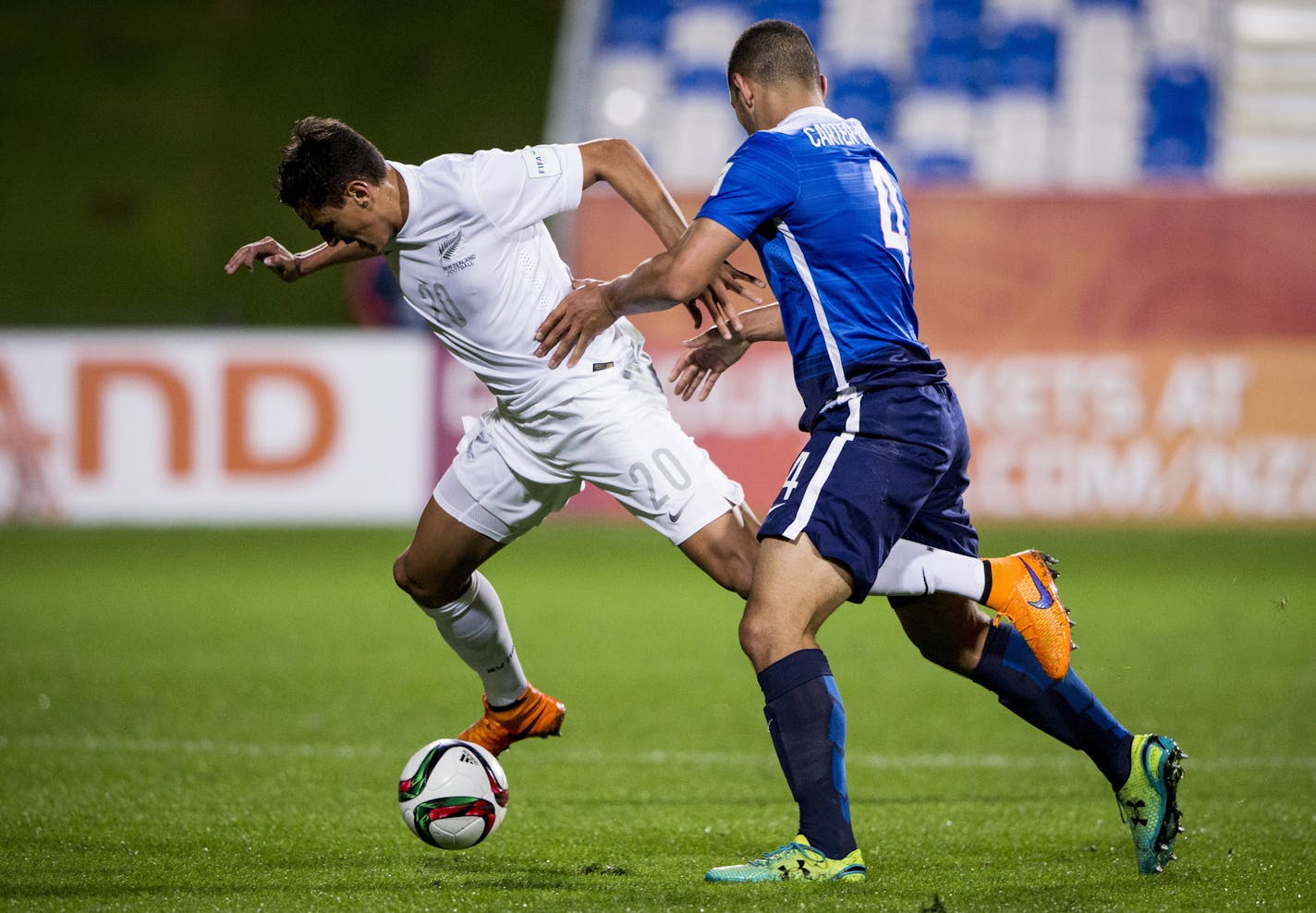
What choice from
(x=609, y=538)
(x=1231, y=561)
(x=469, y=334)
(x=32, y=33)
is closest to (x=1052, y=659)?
(x=469, y=334)

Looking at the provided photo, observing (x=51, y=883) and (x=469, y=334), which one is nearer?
(x=51, y=883)

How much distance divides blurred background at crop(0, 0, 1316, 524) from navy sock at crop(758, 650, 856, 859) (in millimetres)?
9775

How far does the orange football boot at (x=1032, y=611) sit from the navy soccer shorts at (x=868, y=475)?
12.7 inches

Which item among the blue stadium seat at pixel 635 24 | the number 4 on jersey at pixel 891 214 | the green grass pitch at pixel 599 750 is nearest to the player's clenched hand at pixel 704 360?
the number 4 on jersey at pixel 891 214

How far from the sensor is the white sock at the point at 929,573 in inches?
171

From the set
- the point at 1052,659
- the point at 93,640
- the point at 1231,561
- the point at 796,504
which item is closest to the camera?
the point at 796,504

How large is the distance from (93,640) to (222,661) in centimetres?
111

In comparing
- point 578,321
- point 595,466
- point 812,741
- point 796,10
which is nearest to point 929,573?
point 812,741

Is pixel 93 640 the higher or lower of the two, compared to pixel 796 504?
lower

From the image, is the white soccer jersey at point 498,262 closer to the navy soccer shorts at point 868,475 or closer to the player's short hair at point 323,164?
the player's short hair at point 323,164

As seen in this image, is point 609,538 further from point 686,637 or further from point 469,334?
point 469,334

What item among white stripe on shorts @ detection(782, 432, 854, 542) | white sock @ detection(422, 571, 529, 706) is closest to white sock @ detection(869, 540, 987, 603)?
white stripe on shorts @ detection(782, 432, 854, 542)

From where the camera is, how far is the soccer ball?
441 centimetres

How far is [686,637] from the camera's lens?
923cm
